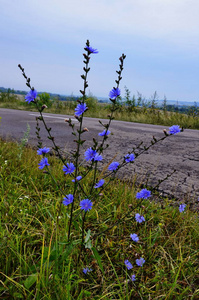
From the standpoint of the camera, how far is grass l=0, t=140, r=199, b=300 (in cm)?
125

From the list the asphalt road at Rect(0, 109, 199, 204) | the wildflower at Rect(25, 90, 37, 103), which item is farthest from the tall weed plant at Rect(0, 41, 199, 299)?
the asphalt road at Rect(0, 109, 199, 204)

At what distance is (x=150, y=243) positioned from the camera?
1678 mm

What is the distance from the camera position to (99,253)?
1599 mm

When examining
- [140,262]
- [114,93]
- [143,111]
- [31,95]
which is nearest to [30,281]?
[140,262]

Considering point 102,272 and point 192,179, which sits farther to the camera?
point 192,179

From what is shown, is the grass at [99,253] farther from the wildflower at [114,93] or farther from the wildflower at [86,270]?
the wildflower at [114,93]

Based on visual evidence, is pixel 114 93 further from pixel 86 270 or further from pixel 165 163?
pixel 165 163

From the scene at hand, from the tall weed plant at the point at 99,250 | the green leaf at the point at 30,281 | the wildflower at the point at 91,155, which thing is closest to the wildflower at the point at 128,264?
the tall weed plant at the point at 99,250

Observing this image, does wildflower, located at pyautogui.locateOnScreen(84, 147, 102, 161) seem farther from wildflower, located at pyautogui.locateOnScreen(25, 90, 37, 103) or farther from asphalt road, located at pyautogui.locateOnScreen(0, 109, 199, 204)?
asphalt road, located at pyautogui.locateOnScreen(0, 109, 199, 204)

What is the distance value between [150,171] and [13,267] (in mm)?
2001

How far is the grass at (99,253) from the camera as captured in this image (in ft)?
4.11

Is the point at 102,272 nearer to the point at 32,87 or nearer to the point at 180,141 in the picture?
the point at 32,87

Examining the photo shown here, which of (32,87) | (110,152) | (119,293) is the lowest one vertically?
(119,293)

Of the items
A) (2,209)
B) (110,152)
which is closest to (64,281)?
(2,209)
